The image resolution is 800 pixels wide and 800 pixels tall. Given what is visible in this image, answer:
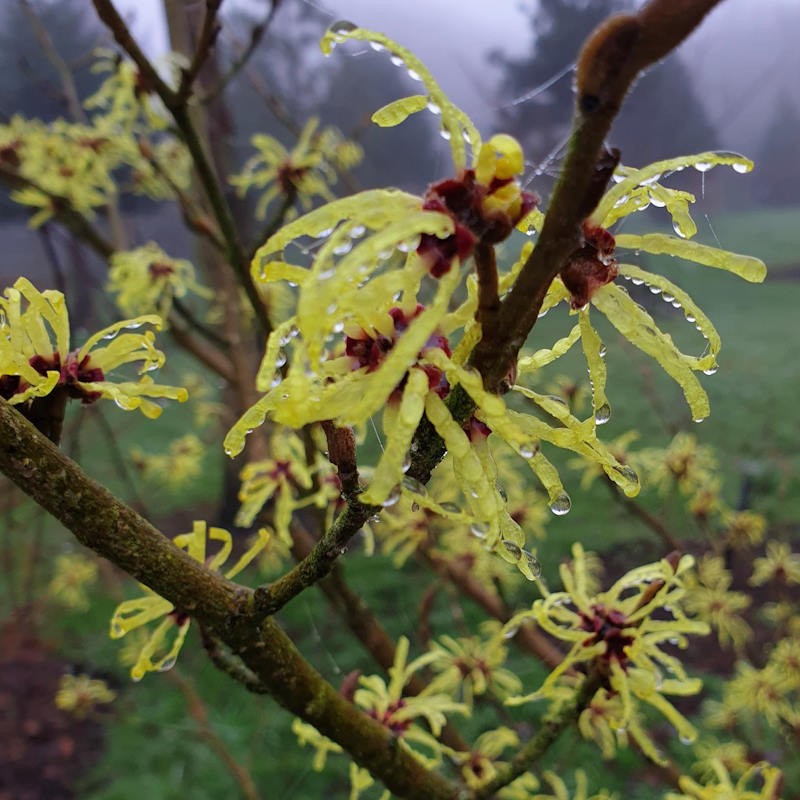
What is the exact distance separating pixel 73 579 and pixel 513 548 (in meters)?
3.47

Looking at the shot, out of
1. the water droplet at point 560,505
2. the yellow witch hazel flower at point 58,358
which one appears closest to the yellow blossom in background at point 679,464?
the water droplet at point 560,505

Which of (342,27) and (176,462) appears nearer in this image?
(342,27)

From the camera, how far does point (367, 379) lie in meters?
0.40

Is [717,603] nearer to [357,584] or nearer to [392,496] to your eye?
[392,496]

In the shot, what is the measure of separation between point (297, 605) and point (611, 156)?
384 cm

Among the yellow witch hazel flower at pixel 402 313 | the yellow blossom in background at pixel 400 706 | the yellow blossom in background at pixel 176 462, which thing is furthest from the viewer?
the yellow blossom in background at pixel 176 462

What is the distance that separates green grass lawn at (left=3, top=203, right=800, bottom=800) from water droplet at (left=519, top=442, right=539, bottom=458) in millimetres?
650

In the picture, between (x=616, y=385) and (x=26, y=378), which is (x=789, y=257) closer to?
(x=616, y=385)

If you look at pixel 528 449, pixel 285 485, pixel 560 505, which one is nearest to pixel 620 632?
A: pixel 560 505

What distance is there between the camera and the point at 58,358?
57 cm

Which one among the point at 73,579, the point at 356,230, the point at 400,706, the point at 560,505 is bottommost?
the point at 73,579

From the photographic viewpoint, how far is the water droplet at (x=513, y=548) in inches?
18.3

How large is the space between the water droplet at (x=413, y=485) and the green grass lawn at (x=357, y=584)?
0.61 metres

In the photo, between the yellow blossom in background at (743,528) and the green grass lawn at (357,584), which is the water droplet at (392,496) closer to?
the green grass lawn at (357,584)
